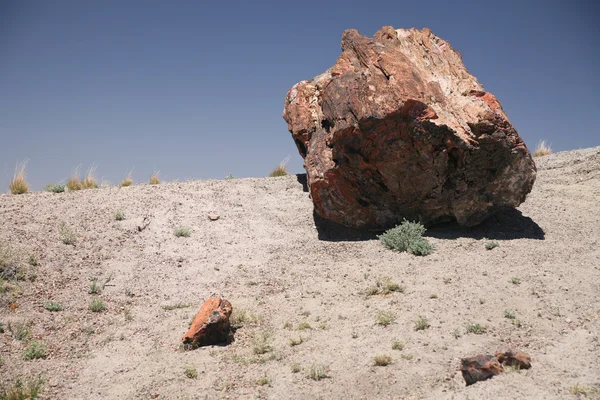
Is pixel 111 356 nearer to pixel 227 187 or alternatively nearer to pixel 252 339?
pixel 252 339

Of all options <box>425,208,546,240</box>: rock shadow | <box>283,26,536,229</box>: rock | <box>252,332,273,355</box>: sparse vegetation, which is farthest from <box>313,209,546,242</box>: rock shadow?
<box>252,332,273,355</box>: sparse vegetation

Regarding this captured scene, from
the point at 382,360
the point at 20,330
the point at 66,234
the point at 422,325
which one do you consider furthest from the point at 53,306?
the point at 422,325

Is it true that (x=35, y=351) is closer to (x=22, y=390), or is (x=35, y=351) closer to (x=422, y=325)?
(x=22, y=390)

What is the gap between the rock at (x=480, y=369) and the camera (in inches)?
198

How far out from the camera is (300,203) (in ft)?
43.7

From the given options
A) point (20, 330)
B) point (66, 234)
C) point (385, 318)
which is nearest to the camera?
point (385, 318)

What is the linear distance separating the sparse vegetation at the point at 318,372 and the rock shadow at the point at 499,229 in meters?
5.31

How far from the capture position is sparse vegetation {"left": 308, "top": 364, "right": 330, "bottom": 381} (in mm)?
5875

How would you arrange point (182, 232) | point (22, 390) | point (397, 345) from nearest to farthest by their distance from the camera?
point (22, 390), point (397, 345), point (182, 232)

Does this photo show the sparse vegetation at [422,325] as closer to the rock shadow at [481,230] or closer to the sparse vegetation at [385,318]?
the sparse vegetation at [385,318]

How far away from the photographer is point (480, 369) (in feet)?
16.5

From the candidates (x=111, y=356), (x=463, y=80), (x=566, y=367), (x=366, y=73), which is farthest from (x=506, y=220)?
(x=111, y=356)

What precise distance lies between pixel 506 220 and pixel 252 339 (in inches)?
270

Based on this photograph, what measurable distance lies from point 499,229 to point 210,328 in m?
6.92
